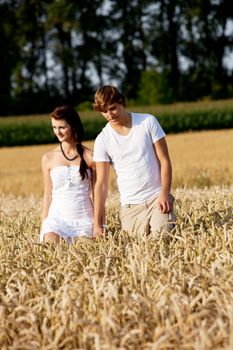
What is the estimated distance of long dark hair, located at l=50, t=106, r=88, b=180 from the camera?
5695 millimetres

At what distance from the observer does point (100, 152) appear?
561 centimetres

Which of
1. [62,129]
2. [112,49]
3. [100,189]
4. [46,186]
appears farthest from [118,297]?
[112,49]

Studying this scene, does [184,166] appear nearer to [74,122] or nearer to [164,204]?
[74,122]

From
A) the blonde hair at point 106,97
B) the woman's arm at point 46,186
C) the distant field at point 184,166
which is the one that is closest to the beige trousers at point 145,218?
the woman's arm at point 46,186

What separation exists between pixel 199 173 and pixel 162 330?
12001mm

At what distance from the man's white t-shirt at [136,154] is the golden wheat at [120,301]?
0.89m

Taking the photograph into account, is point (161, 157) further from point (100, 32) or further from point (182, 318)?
point (100, 32)

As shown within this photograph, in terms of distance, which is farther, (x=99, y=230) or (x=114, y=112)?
(x=99, y=230)

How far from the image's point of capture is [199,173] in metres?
14.9

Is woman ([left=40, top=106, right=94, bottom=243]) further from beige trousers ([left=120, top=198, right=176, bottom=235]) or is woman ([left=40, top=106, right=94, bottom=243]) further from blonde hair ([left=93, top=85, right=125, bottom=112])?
blonde hair ([left=93, top=85, right=125, bottom=112])

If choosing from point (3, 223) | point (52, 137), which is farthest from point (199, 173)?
point (52, 137)

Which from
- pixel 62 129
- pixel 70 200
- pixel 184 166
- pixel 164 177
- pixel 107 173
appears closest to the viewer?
pixel 164 177

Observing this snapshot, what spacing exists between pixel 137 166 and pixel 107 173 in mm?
235

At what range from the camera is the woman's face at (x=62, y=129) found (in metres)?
5.74
